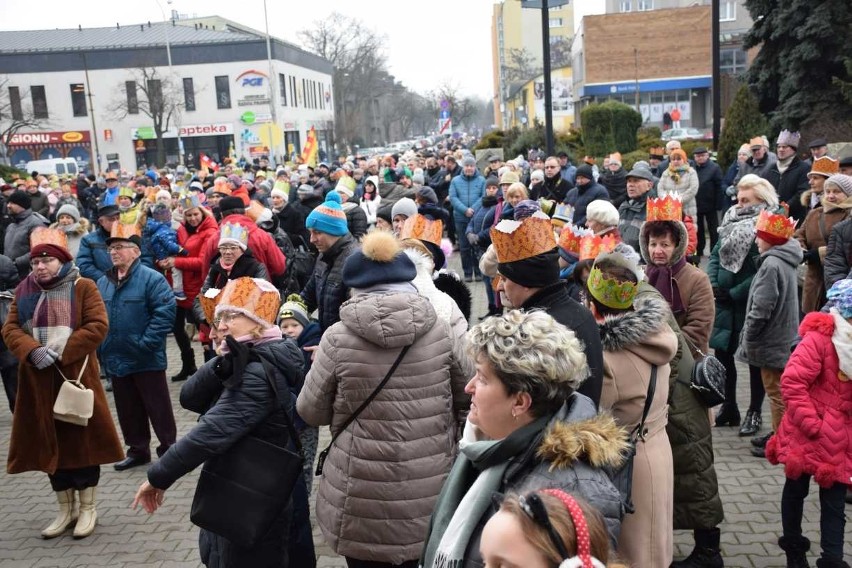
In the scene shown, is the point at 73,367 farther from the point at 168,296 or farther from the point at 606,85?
the point at 606,85

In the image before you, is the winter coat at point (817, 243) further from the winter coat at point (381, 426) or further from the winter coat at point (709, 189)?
the winter coat at point (709, 189)

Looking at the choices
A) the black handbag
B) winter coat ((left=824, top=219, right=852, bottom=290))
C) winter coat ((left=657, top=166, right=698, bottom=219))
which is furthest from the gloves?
winter coat ((left=657, top=166, right=698, bottom=219))

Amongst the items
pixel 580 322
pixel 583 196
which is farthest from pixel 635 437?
pixel 583 196

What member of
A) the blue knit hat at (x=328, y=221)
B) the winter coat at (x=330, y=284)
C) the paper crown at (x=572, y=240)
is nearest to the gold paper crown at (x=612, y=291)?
the paper crown at (x=572, y=240)

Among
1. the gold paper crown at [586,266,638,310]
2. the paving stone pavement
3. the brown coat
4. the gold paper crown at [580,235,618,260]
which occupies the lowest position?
the paving stone pavement

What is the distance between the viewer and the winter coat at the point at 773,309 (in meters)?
5.99

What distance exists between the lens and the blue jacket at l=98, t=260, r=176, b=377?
6.77m

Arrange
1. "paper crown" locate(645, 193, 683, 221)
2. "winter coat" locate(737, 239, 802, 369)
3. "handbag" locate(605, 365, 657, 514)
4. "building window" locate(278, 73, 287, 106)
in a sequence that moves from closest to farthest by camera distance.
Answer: "handbag" locate(605, 365, 657, 514)
"paper crown" locate(645, 193, 683, 221)
"winter coat" locate(737, 239, 802, 369)
"building window" locate(278, 73, 287, 106)

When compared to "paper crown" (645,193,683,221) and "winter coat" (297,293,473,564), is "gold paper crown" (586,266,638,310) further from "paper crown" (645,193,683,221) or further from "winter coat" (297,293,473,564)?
"paper crown" (645,193,683,221)

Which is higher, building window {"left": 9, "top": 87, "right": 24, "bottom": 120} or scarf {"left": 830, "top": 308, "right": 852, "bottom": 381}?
building window {"left": 9, "top": 87, "right": 24, "bottom": 120}

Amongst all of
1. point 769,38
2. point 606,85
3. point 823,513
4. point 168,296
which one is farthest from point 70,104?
point 823,513

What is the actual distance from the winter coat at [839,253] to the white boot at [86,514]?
19.4ft

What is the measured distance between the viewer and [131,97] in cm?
6450

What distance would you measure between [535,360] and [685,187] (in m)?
10.6
